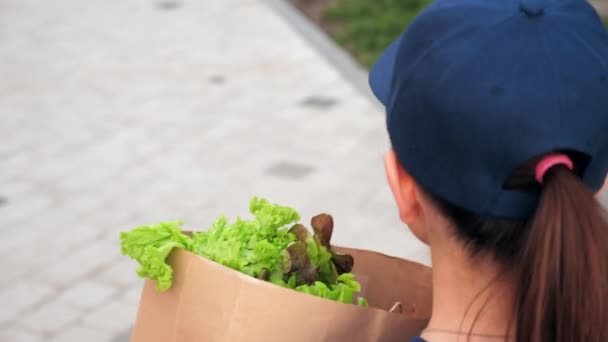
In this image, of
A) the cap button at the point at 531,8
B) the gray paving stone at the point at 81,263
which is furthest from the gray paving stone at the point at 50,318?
the cap button at the point at 531,8

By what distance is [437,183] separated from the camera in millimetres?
1037

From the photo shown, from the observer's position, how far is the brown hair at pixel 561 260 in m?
0.95

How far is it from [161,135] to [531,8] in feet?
14.4

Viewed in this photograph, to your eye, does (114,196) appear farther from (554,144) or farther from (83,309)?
(554,144)

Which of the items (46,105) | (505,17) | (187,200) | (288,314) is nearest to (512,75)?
(505,17)

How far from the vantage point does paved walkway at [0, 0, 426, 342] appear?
3.92 metres

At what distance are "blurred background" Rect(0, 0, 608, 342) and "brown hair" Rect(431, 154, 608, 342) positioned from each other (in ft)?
9.01

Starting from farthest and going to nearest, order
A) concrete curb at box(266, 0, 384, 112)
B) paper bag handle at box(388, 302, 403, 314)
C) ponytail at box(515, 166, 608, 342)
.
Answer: concrete curb at box(266, 0, 384, 112)
paper bag handle at box(388, 302, 403, 314)
ponytail at box(515, 166, 608, 342)

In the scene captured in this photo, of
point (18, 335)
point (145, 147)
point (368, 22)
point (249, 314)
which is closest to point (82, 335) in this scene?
point (18, 335)

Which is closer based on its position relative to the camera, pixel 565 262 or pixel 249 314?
pixel 565 262

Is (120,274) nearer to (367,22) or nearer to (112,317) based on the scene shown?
(112,317)

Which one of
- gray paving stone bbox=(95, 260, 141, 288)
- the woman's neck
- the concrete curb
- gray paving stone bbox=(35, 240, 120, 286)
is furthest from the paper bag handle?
the concrete curb

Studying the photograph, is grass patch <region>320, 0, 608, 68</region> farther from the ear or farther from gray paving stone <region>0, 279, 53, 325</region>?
the ear

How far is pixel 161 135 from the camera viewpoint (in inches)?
208
